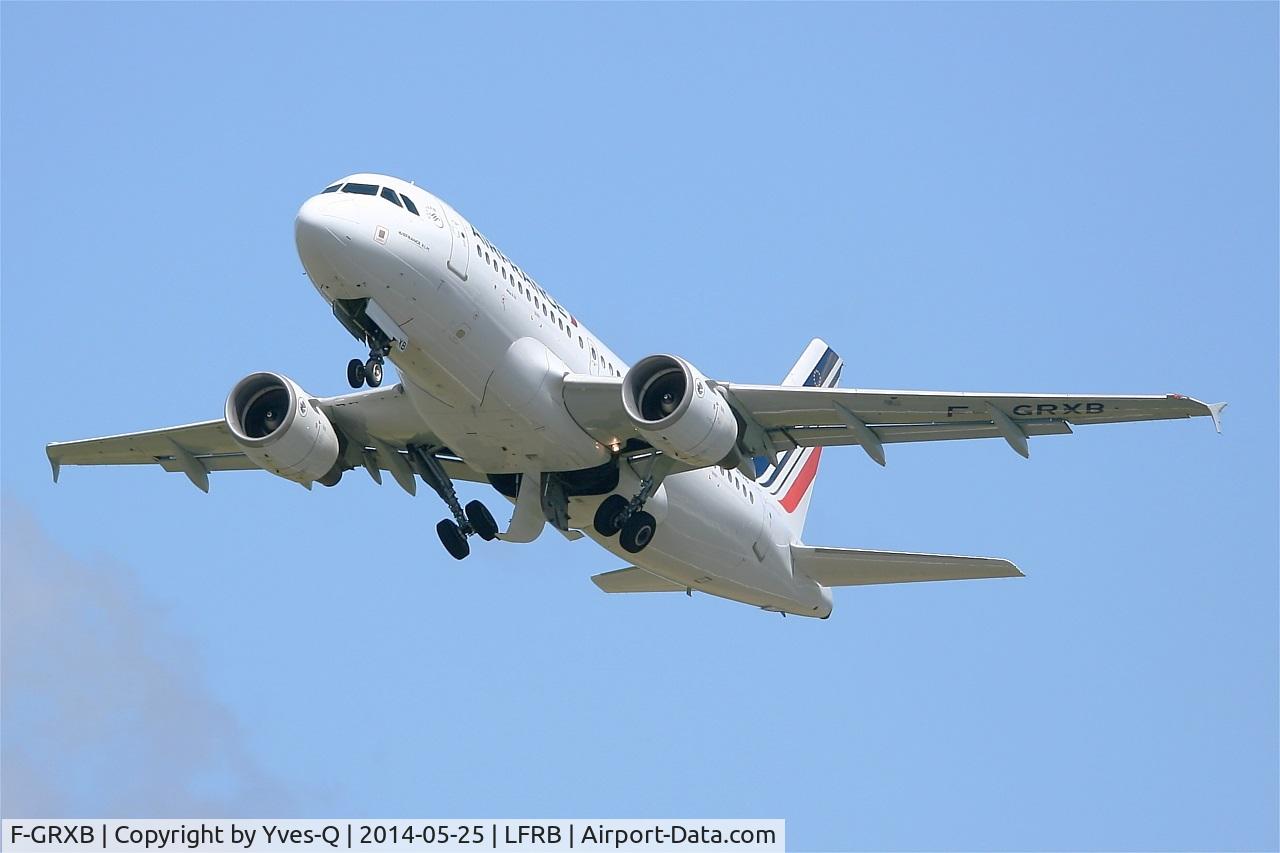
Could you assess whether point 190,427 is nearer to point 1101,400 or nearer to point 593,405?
point 593,405

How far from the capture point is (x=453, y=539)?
1443 inches

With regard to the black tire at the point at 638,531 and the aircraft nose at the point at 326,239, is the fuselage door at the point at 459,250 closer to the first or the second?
the aircraft nose at the point at 326,239

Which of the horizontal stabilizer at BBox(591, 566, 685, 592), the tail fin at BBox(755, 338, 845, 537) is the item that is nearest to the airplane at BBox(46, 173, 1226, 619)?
the horizontal stabilizer at BBox(591, 566, 685, 592)

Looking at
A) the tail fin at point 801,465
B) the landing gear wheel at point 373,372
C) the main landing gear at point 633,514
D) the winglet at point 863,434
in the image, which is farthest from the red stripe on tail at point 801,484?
the landing gear wheel at point 373,372

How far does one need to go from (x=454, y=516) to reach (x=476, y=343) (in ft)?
17.2

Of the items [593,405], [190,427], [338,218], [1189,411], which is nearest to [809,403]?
[593,405]

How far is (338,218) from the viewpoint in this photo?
30.9 m

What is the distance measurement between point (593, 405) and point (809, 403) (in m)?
3.65

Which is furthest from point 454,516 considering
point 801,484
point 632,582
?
point 801,484

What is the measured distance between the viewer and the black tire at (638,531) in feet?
117

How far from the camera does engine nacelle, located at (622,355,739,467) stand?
32969mm

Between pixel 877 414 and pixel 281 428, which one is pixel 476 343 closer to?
pixel 281 428

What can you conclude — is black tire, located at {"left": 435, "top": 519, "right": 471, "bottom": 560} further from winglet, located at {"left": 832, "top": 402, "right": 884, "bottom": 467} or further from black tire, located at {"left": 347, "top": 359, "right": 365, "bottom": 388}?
winglet, located at {"left": 832, "top": 402, "right": 884, "bottom": 467}

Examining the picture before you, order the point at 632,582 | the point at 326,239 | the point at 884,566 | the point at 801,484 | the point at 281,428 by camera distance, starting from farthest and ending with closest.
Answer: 1. the point at 801,484
2. the point at 632,582
3. the point at 884,566
4. the point at 281,428
5. the point at 326,239
